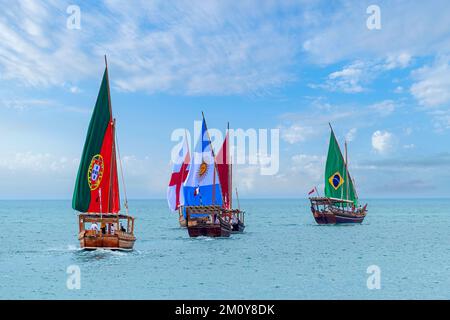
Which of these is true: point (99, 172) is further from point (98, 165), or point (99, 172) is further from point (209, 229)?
point (209, 229)

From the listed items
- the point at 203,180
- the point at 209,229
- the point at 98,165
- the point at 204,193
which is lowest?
the point at 209,229

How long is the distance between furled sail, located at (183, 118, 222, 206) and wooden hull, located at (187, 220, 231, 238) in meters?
2.52

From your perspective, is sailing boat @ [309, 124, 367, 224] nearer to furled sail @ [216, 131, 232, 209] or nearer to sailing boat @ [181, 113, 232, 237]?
furled sail @ [216, 131, 232, 209]

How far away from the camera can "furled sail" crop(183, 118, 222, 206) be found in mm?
58594

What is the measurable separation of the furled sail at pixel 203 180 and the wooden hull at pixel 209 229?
2518 mm

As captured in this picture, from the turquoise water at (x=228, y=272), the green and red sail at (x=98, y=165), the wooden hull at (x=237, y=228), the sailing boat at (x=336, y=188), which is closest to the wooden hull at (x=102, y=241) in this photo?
the turquoise water at (x=228, y=272)

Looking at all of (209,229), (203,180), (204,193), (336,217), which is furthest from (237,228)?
(336,217)

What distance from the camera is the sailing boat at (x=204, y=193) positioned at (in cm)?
5831

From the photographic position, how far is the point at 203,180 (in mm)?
59406

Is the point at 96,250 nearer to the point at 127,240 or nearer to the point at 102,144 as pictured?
the point at 127,240

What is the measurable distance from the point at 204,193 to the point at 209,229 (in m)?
4.19

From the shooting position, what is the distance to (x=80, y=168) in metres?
42.6

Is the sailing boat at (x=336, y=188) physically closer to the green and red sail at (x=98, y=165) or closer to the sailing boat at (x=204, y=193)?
the sailing boat at (x=204, y=193)

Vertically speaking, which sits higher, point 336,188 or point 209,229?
point 336,188
